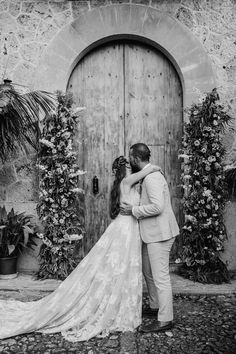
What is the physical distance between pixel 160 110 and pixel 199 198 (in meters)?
1.49

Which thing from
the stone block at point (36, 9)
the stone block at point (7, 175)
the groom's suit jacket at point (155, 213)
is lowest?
the groom's suit jacket at point (155, 213)

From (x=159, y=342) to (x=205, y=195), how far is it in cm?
221

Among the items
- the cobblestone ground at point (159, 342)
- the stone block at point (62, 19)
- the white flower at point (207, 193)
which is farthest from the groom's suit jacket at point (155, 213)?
the stone block at point (62, 19)

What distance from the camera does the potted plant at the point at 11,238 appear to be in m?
5.46

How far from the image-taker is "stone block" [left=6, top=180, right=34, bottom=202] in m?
5.97

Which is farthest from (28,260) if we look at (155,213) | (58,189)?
(155,213)

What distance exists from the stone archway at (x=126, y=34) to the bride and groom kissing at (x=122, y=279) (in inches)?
91.5

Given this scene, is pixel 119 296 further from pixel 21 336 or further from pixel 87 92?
pixel 87 92

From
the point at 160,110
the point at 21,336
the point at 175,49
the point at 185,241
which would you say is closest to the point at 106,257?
the point at 21,336

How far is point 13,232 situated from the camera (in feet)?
18.0

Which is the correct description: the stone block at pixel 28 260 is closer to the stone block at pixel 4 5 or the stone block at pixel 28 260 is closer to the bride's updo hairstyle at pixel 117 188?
the bride's updo hairstyle at pixel 117 188

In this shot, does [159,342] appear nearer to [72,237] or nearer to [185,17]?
[72,237]

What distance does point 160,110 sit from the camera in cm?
618

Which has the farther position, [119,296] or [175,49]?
[175,49]
